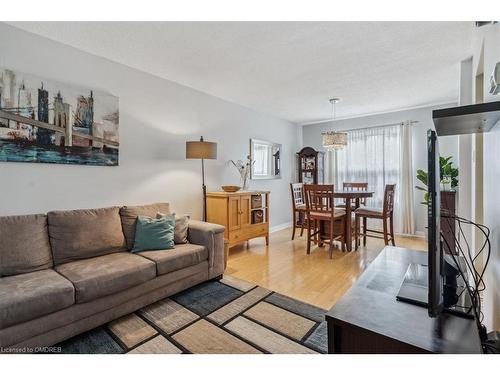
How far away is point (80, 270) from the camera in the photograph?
1.87 m

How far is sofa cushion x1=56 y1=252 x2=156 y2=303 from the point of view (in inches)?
67.6

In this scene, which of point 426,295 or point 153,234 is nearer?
point 426,295

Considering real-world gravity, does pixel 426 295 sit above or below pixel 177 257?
above

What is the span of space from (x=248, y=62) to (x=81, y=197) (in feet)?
7.25

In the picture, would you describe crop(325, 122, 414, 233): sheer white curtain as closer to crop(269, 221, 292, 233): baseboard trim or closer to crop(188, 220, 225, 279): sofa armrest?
crop(269, 221, 292, 233): baseboard trim

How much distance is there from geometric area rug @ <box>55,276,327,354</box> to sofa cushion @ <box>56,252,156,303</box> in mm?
281

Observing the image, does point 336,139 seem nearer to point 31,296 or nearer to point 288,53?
point 288,53

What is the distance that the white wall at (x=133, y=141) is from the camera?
2.18m

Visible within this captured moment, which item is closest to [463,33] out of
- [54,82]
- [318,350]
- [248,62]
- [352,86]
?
[352,86]

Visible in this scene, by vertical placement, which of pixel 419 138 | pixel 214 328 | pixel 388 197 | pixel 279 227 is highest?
pixel 419 138

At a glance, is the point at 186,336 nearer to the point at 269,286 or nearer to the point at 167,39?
the point at 269,286

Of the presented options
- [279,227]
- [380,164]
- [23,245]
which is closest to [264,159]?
[279,227]

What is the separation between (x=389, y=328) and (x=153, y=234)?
211 centimetres
